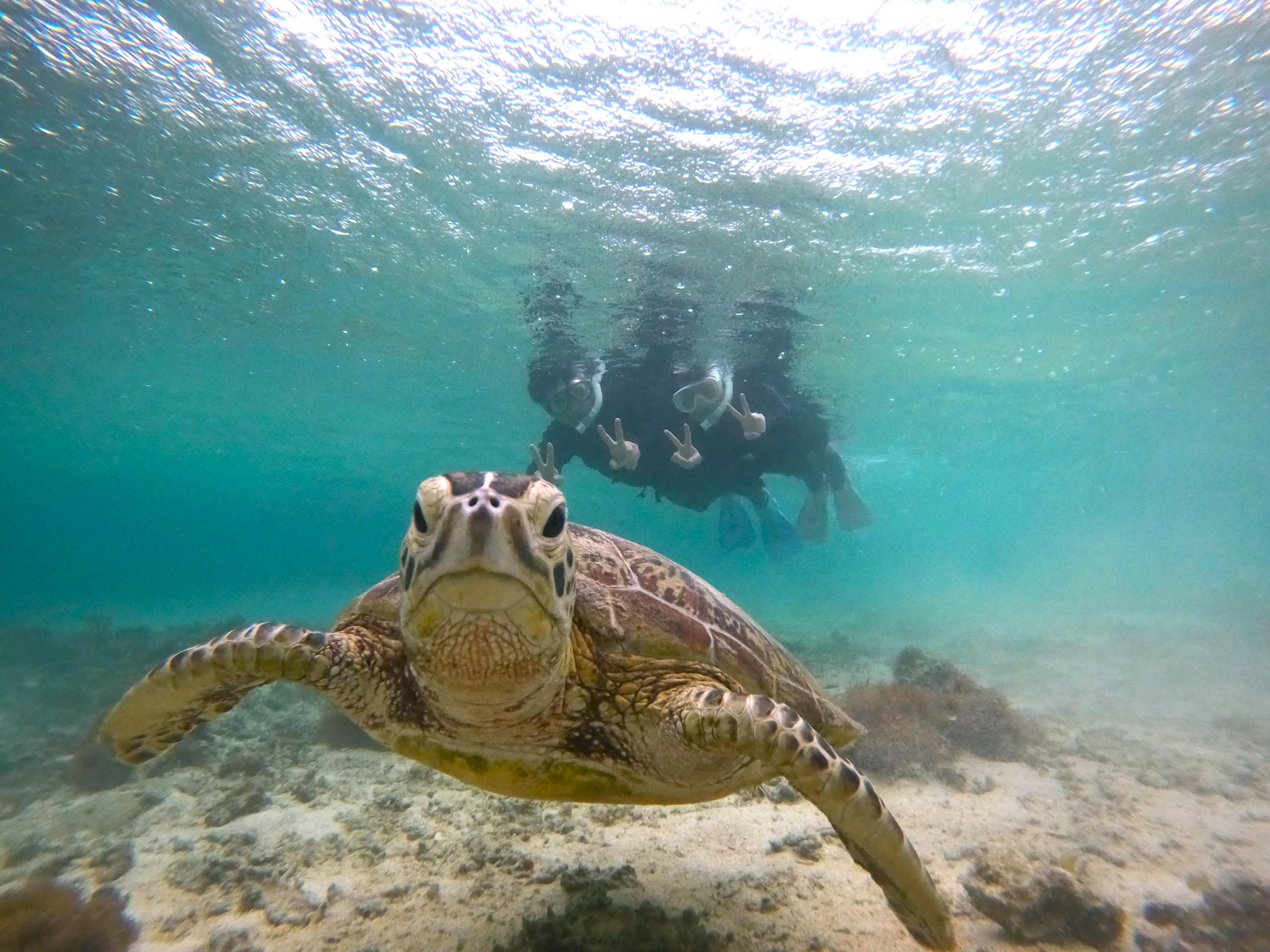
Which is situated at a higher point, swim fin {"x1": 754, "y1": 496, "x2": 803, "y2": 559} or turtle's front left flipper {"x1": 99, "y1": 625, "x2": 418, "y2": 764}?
turtle's front left flipper {"x1": 99, "y1": 625, "x2": 418, "y2": 764}

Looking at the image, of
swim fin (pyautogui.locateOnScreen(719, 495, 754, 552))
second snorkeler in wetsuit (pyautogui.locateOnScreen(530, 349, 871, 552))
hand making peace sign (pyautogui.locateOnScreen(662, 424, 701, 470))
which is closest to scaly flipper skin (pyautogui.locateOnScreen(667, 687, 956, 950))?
second snorkeler in wetsuit (pyautogui.locateOnScreen(530, 349, 871, 552))

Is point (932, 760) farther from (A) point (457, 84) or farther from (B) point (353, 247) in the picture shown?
(B) point (353, 247)

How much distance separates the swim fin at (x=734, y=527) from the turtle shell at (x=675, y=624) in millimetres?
11761

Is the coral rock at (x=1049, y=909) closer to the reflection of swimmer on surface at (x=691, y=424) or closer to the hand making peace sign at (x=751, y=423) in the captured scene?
the reflection of swimmer on surface at (x=691, y=424)

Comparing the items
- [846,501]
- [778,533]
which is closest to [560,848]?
[778,533]

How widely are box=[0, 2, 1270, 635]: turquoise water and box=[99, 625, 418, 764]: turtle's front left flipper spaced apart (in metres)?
8.52

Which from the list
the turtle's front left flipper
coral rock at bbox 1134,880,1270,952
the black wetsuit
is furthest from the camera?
the black wetsuit

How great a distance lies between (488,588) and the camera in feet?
5.79

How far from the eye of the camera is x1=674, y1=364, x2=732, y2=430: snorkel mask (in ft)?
36.5

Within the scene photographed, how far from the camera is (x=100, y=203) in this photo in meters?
12.2

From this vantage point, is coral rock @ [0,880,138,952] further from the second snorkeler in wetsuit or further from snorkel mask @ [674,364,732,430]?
snorkel mask @ [674,364,732,430]

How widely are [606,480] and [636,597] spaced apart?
41925 millimetres

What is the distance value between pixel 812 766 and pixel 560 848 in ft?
9.02

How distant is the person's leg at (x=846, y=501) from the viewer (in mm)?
15445
